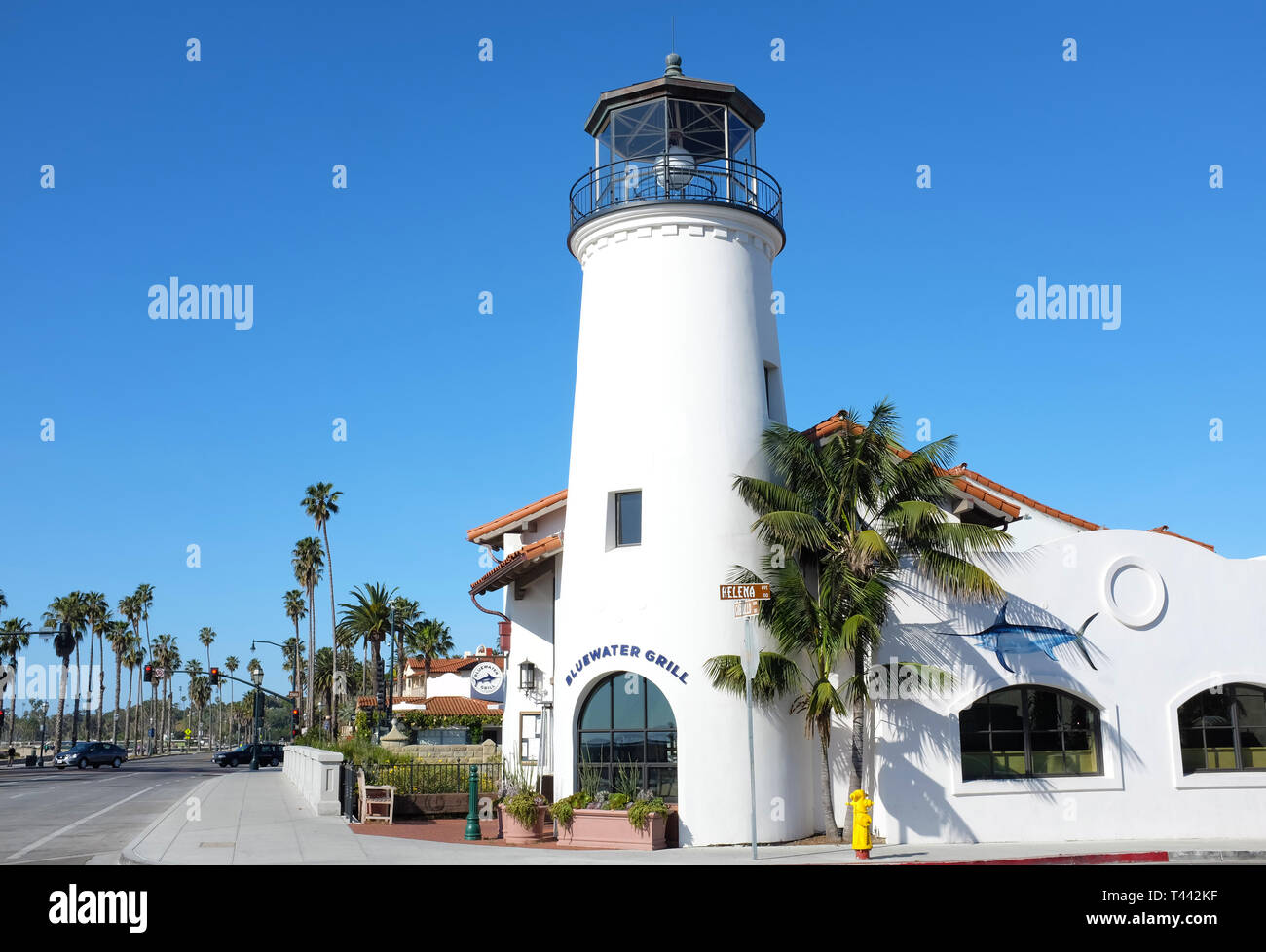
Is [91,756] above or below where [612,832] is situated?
below

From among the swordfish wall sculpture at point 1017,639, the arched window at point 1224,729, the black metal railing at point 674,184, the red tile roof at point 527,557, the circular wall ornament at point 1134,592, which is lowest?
the arched window at point 1224,729

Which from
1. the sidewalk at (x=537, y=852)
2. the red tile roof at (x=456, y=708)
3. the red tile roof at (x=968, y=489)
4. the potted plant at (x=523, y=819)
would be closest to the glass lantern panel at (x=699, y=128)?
the red tile roof at (x=968, y=489)

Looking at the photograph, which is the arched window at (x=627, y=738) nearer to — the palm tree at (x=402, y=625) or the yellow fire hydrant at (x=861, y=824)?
the yellow fire hydrant at (x=861, y=824)

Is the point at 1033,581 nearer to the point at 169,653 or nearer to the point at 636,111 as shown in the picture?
the point at 636,111

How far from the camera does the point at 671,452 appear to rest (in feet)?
65.8

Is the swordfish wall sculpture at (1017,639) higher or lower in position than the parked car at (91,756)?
higher

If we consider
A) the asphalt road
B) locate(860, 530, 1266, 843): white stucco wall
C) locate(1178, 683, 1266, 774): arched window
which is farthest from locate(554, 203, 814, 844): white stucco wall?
the asphalt road

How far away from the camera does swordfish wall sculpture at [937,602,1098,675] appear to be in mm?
19266

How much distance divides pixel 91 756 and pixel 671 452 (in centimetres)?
5904

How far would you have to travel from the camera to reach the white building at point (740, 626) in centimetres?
1881

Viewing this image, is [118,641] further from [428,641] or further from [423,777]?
[423,777]

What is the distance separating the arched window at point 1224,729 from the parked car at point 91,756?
2497 inches

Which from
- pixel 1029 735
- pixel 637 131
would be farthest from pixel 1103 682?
pixel 637 131

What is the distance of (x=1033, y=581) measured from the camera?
64.2 ft
